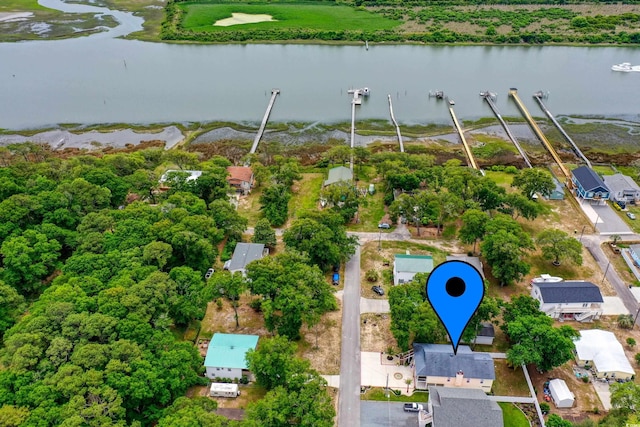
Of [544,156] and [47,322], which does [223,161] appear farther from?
[544,156]

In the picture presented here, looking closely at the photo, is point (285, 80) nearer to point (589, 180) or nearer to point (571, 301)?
point (589, 180)

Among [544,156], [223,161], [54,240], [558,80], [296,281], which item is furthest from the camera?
[558,80]

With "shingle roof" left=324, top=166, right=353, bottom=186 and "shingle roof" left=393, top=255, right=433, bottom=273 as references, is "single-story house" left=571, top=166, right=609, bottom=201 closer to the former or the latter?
"shingle roof" left=393, top=255, right=433, bottom=273

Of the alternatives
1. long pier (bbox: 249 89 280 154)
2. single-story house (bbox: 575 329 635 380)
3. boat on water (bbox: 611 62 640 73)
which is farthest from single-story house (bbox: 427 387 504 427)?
boat on water (bbox: 611 62 640 73)

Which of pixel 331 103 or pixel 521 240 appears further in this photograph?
pixel 331 103

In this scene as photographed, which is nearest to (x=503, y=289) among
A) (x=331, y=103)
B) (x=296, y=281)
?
(x=296, y=281)
